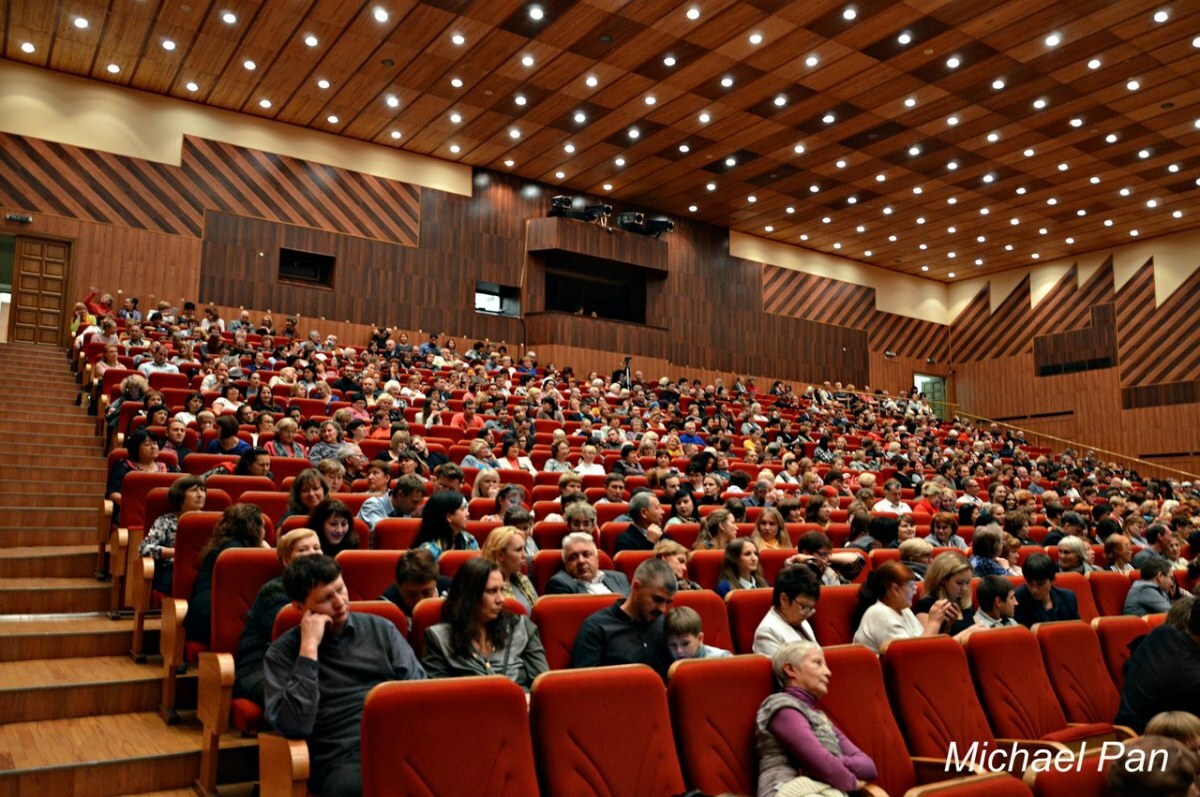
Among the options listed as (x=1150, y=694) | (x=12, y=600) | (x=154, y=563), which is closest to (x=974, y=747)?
(x=1150, y=694)

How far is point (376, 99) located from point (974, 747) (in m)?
10.3

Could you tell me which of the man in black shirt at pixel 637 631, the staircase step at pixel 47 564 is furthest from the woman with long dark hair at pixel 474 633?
the staircase step at pixel 47 564

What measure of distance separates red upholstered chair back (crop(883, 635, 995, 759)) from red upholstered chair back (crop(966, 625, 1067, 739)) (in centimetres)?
8

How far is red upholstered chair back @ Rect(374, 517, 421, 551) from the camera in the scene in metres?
3.59

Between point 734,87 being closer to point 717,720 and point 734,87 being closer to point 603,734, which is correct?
point 717,720

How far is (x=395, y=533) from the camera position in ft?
11.8

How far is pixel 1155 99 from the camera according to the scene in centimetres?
1016

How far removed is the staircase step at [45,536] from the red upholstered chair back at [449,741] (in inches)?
141

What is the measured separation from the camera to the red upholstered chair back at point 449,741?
173cm

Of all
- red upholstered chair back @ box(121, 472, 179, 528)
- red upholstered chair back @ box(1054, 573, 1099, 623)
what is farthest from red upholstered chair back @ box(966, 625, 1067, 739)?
red upholstered chair back @ box(121, 472, 179, 528)

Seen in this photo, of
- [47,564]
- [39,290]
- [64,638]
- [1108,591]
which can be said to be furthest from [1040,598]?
[39,290]

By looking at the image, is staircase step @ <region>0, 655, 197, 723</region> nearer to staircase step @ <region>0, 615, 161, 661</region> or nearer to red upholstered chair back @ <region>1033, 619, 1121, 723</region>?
staircase step @ <region>0, 615, 161, 661</region>

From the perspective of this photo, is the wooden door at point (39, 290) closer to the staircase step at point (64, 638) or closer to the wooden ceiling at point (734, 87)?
the wooden ceiling at point (734, 87)

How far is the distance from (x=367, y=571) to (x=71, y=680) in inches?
40.5
